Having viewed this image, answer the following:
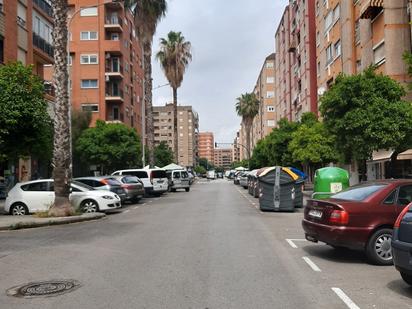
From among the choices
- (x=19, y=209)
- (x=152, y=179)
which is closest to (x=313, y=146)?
(x=152, y=179)

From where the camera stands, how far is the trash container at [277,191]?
21016 millimetres

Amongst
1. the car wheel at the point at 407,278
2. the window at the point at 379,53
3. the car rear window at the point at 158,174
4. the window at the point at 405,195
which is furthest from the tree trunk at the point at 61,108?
the window at the point at 379,53

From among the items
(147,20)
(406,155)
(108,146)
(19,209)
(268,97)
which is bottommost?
(19,209)

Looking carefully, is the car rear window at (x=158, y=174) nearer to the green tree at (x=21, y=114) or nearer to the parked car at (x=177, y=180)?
the parked car at (x=177, y=180)

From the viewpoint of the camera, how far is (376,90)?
2134 cm

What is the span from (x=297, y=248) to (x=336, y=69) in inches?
1200

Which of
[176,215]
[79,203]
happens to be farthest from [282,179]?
[79,203]

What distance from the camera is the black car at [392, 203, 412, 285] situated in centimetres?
656

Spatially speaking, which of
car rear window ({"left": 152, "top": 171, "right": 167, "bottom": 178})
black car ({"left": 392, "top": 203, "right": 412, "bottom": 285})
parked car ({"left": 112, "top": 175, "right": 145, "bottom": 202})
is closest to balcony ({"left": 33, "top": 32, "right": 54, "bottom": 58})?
car rear window ({"left": 152, "top": 171, "right": 167, "bottom": 178})

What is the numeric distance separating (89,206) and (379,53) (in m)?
18.6

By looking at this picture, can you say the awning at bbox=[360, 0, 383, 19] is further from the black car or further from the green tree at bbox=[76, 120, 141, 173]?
the black car

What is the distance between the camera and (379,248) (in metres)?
8.96

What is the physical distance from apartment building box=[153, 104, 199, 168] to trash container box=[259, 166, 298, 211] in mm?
137900

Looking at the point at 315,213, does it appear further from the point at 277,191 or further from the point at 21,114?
the point at 21,114
